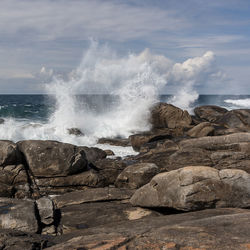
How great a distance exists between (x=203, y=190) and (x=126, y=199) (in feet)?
8.23

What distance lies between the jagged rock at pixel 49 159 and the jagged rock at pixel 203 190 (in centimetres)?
463

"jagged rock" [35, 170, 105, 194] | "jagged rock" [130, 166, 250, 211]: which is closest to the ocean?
"jagged rock" [35, 170, 105, 194]

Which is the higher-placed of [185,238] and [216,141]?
[216,141]

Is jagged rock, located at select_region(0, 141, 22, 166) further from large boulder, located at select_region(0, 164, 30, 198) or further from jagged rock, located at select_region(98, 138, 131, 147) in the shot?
jagged rock, located at select_region(98, 138, 131, 147)

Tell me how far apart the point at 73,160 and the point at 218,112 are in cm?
2106

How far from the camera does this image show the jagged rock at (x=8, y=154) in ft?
36.7

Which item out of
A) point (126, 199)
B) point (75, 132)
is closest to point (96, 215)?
point (126, 199)

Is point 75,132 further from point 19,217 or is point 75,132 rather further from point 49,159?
point 19,217

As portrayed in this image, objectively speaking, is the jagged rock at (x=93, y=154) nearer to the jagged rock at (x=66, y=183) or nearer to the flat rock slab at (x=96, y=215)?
the jagged rock at (x=66, y=183)

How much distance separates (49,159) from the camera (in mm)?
11742

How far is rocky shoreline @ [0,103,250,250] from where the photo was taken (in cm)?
457

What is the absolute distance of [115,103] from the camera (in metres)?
31.5

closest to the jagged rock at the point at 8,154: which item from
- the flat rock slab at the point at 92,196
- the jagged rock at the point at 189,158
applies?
the flat rock slab at the point at 92,196

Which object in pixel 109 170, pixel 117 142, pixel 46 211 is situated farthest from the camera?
pixel 117 142
